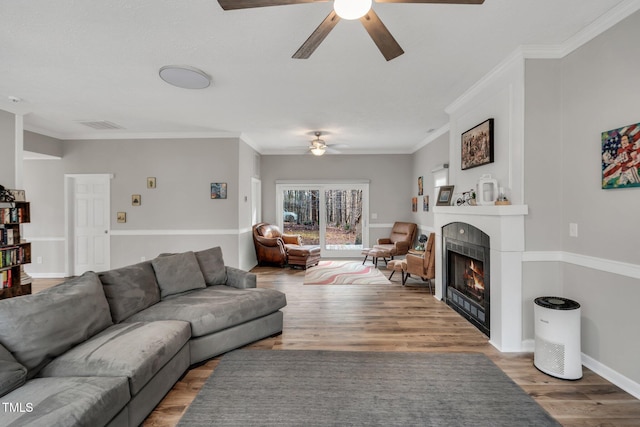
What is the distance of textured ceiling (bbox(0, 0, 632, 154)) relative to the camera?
7.00 ft

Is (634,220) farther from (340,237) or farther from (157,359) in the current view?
(340,237)

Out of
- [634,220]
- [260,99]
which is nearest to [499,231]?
[634,220]

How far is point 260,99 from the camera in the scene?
3.81 m

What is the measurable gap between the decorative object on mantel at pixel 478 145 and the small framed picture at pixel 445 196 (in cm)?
45

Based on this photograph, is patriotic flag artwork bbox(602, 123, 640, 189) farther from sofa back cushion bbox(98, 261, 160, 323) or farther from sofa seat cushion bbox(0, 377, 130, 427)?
sofa back cushion bbox(98, 261, 160, 323)

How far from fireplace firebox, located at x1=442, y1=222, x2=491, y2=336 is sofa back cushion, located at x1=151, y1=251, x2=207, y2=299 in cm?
306

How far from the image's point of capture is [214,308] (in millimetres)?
2643

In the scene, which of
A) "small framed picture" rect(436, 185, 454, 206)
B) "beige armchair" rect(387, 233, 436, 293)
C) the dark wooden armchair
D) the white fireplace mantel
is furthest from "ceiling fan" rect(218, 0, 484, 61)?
the dark wooden armchair

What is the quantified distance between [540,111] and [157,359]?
148 inches

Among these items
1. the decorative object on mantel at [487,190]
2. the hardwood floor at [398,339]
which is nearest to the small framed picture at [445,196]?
the decorative object on mantel at [487,190]

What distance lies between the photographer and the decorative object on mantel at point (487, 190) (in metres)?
3.02

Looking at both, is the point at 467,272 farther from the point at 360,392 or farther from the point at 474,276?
the point at 360,392

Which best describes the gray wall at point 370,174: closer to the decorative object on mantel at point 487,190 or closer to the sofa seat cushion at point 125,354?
the decorative object on mantel at point 487,190

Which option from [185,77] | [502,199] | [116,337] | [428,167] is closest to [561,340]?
[502,199]
